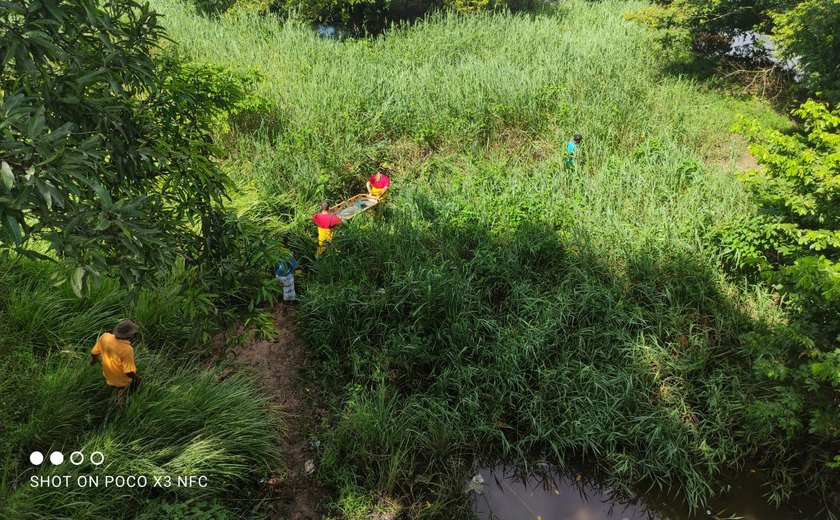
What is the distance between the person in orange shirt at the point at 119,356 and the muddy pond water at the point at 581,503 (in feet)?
9.88

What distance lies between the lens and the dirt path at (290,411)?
14.9ft

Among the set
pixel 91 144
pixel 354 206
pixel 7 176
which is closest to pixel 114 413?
pixel 91 144

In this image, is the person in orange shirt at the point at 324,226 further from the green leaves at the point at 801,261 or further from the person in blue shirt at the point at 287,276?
the green leaves at the point at 801,261

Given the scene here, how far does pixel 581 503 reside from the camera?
482 cm

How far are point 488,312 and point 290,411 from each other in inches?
92.7

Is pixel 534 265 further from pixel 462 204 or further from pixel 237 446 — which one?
pixel 237 446

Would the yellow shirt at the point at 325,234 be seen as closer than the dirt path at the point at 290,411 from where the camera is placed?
No

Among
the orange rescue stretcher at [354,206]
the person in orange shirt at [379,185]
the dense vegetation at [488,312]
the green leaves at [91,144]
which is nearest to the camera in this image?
the green leaves at [91,144]

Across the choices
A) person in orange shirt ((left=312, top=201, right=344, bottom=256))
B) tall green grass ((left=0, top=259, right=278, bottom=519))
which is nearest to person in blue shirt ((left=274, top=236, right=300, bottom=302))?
person in orange shirt ((left=312, top=201, right=344, bottom=256))

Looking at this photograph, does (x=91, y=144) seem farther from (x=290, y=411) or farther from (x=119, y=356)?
(x=290, y=411)

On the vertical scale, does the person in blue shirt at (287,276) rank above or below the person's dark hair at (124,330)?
below

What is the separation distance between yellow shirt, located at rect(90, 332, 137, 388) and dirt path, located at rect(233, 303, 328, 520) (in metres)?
1.35
